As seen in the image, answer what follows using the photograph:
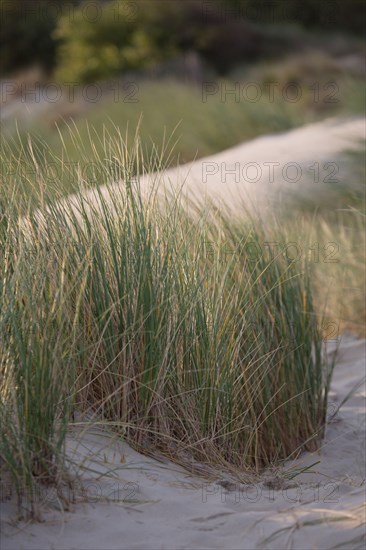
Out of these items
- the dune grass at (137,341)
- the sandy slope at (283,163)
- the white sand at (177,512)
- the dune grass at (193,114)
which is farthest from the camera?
the dune grass at (193,114)

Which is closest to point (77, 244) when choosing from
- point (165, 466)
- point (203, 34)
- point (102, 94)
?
point (165, 466)

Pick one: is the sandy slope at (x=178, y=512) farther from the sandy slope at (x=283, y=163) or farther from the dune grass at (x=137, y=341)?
the sandy slope at (x=283, y=163)

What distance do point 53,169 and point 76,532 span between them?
1285 millimetres

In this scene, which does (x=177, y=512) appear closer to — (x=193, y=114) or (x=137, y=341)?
(x=137, y=341)

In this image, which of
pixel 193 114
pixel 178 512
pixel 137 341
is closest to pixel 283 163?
pixel 193 114

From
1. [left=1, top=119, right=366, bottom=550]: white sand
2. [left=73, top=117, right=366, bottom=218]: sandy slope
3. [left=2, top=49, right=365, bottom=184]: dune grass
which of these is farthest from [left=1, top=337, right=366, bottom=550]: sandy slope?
[left=2, top=49, right=365, bottom=184]: dune grass

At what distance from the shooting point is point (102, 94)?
14.5 m

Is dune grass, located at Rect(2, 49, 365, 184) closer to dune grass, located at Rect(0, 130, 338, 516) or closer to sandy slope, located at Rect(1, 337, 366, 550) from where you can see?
dune grass, located at Rect(0, 130, 338, 516)

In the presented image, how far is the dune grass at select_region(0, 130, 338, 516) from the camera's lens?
2098 millimetres

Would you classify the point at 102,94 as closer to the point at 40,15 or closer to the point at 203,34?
the point at 203,34

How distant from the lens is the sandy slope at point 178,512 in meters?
1.95

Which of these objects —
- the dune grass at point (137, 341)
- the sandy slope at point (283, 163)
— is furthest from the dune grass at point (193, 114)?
the dune grass at point (137, 341)

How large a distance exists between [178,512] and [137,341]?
580mm

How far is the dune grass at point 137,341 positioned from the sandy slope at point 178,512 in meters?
0.09
